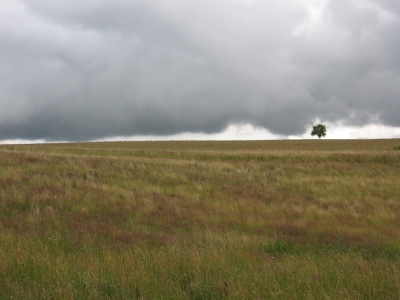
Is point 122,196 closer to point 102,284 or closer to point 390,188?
point 102,284

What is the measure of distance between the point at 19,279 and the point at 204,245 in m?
3.68

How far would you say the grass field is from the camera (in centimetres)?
A: 480

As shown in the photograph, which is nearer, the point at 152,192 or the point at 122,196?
the point at 122,196

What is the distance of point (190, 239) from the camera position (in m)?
7.98

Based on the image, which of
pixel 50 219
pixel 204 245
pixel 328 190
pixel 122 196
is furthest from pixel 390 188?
pixel 50 219

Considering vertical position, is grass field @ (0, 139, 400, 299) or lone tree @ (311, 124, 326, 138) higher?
lone tree @ (311, 124, 326, 138)

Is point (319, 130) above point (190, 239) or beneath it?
above

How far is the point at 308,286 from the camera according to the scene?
4824 mm

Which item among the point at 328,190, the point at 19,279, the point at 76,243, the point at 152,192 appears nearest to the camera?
the point at 19,279

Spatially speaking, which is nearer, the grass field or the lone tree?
the grass field

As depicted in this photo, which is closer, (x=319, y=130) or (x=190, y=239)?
(x=190, y=239)

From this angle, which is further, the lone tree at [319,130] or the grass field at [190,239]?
the lone tree at [319,130]

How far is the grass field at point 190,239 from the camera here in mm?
4805

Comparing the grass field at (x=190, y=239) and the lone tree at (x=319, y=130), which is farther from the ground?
the lone tree at (x=319, y=130)
